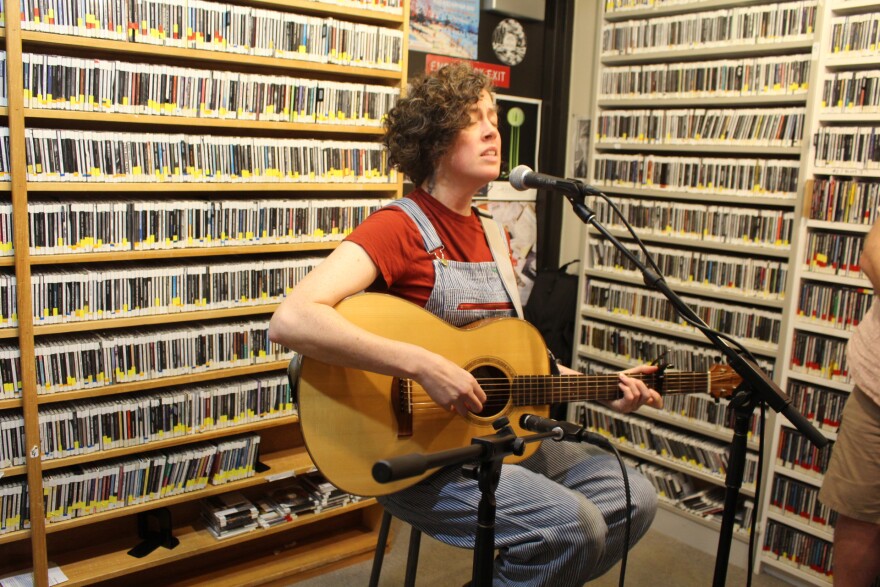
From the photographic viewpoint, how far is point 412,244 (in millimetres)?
1871

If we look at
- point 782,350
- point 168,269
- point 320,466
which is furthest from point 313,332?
point 782,350

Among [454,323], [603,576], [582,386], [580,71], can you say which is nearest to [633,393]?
[582,386]

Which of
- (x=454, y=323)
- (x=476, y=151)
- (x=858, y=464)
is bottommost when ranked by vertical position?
(x=858, y=464)

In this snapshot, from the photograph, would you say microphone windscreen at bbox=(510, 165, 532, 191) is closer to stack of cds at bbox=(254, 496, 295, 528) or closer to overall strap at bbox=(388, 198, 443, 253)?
overall strap at bbox=(388, 198, 443, 253)

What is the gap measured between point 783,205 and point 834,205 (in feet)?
0.92

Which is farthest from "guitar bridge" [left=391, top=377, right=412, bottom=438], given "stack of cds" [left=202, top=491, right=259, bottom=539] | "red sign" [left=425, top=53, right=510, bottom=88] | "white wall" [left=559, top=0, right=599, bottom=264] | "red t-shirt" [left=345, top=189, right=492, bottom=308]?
"white wall" [left=559, top=0, right=599, bottom=264]

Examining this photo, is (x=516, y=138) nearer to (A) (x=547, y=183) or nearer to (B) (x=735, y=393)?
(A) (x=547, y=183)

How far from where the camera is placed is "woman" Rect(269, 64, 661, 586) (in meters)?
1.65

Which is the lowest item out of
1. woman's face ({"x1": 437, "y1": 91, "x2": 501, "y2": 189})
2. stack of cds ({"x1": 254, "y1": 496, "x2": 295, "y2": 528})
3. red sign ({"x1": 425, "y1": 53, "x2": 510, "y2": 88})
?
stack of cds ({"x1": 254, "y1": 496, "x2": 295, "y2": 528})

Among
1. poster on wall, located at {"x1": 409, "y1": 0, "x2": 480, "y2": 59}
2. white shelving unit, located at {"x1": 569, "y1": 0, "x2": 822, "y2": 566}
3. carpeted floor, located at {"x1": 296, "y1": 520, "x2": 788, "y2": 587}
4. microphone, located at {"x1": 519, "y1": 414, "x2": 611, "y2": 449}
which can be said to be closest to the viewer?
microphone, located at {"x1": 519, "y1": 414, "x2": 611, "y2": 449}

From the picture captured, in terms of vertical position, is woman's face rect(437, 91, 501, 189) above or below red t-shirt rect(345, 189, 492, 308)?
above

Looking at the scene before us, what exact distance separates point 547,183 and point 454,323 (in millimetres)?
441

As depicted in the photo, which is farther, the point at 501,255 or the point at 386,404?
the point at 501,255

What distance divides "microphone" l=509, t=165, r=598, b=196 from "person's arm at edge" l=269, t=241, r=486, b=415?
0.45m
